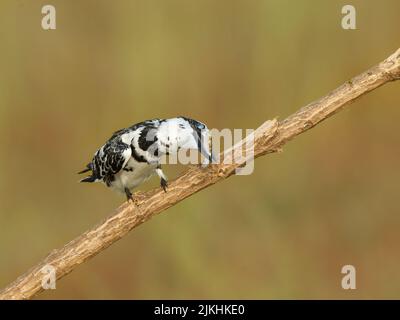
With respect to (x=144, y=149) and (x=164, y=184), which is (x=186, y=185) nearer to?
(x=164, y=184)

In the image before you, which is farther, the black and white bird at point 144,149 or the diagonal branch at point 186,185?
the black and white bird at point 144,149

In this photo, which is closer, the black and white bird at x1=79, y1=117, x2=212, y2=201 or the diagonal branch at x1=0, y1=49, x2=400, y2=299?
the diagonal branch at x1=0, y1=49, x2=400, y2=299

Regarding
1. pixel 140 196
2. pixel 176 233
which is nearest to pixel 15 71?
pixel 176 233

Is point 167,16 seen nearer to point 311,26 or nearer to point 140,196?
point 311,26

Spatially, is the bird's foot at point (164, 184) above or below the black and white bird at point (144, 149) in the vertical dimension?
below

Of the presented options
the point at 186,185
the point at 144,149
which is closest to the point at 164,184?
the point at 186,185
